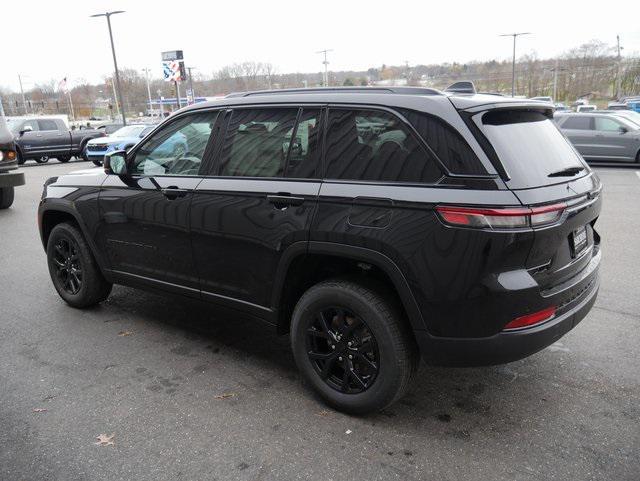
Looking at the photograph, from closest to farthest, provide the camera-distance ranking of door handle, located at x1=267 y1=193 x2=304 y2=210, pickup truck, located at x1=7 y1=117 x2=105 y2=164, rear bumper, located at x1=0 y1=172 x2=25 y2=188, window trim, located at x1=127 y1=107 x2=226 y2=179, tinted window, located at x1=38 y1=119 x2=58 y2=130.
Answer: door handle, located at x1=267 y1=193 x2=304 y2=210, window trim, located at x1=127 y1=107 x2=226 y2=179, rear bumper, located at x1=0 y1=172 x2=25 y2=188, pickup truck, located at x1=7 y1=117 x2=105 y2=164, tinted window, located at x1=38 y1=119 x2=58 y2=130

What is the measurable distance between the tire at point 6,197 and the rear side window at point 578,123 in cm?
1505

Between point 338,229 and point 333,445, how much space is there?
1149mm

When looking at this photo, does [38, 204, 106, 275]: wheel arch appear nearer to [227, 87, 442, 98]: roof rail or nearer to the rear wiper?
[227, 87, 442, 98]: roof rail

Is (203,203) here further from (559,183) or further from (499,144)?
(559,183)

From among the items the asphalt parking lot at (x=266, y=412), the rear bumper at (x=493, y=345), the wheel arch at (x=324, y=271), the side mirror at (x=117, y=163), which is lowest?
the asphalt parking lot at (x=266, y=412)

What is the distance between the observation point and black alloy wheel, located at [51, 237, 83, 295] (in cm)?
491

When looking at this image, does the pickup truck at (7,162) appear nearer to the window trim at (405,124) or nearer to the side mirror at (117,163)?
the side mirror at (117,163)

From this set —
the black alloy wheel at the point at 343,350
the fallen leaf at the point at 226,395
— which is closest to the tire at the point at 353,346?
the black alloy wheel at the point at 343,350

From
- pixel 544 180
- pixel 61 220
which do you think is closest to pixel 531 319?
pixel 544 180

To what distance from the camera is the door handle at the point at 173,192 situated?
3862 mm

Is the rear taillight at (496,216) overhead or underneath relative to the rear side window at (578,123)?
overhead

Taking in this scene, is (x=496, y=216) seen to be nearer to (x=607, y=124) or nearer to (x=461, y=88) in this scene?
(x=461, y=88)

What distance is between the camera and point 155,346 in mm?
4207

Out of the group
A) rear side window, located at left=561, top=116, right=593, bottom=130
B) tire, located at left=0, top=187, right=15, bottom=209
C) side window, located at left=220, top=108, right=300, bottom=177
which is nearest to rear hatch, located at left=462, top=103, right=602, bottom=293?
side window, located at left=220, top=108, right=300, bottom=177
